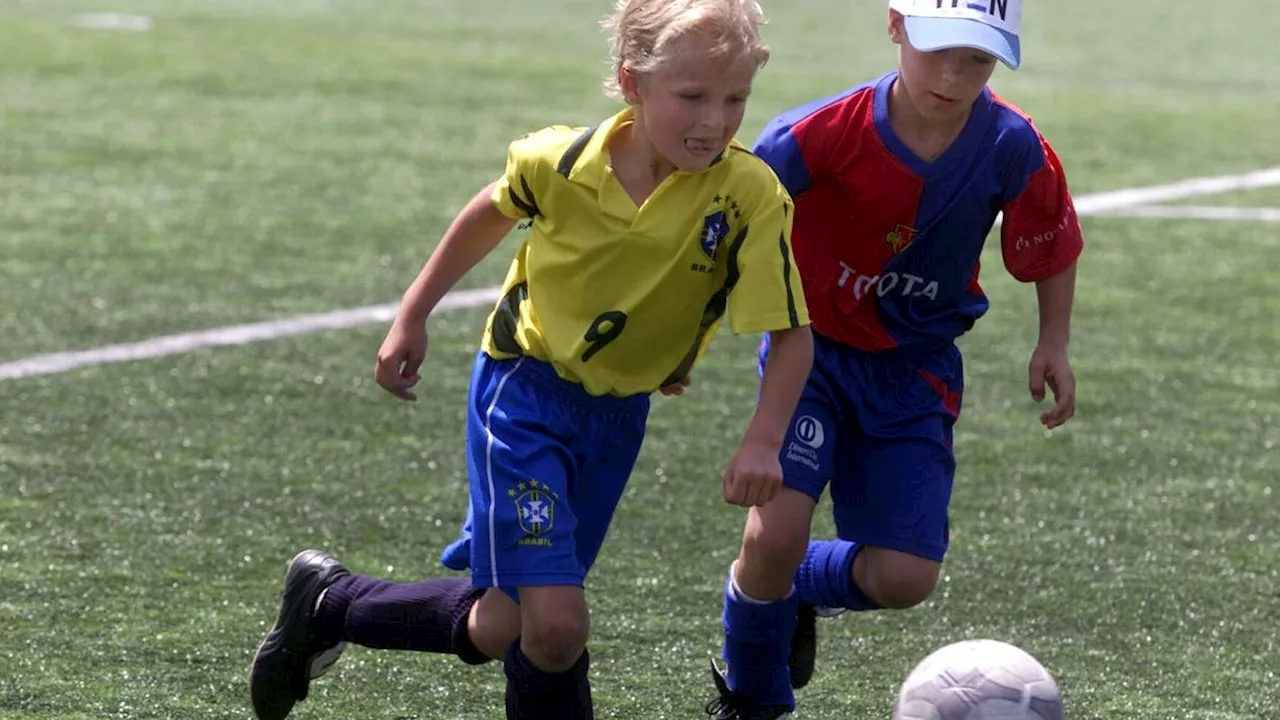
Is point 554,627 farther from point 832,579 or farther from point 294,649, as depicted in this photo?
point 832,579

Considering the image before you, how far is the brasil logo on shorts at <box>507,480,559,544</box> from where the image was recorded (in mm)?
3557

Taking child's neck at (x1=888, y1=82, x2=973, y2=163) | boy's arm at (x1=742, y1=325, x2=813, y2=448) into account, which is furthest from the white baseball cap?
boy's arm at (x1=742, y1=325, x2=813, y2=448)

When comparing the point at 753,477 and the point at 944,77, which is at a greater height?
the point at 944,77

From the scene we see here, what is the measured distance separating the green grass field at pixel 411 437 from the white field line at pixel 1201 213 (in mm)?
144

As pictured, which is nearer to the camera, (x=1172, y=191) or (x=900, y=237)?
(x=900, y=237)

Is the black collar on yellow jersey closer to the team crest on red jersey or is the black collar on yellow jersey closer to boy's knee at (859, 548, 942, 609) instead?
the team crest on red jersey

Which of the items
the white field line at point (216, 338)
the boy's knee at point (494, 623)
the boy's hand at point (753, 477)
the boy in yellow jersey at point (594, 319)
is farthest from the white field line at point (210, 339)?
the boy's hand at point (753, 477)

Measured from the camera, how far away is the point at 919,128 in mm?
4086

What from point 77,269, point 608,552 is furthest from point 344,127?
point 608,552

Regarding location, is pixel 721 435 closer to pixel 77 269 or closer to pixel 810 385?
pixel 810 385

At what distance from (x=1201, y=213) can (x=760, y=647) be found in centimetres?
605

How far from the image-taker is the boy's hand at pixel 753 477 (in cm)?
340

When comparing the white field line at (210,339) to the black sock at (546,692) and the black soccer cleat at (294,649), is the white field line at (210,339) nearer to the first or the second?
the black soccer cleat at (294,649)

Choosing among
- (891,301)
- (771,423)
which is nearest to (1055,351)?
(891,301)
